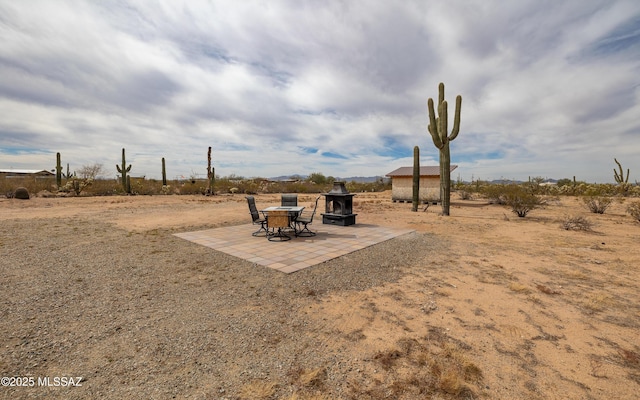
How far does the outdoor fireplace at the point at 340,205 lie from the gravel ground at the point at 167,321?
3332 millimetres

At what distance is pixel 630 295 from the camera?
3.67 meters

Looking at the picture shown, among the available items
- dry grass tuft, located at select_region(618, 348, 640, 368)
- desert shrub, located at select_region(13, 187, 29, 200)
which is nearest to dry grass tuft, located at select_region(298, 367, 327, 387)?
dry grass tuft, located at select_region(618, 348, 640, 368)

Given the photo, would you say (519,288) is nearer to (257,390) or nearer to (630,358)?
(630,358)

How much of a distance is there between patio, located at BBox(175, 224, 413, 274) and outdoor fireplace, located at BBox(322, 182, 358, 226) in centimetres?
29

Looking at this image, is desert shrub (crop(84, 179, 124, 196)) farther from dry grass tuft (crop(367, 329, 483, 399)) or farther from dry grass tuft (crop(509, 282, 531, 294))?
dry grass tuft (crop(509, 282, 531, 294))

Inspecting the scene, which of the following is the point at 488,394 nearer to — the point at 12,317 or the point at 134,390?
the point at 134,390

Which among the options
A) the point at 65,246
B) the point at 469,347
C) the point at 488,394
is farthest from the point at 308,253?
the point at 65,246

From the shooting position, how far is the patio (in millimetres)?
5164

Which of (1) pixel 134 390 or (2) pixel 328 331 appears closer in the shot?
(1) pixel 134 390

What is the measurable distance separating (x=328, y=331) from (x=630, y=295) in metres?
4.31

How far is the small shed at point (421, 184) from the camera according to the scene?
1833 centimetres

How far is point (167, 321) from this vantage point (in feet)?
9.69

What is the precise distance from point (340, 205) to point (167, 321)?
6.57m

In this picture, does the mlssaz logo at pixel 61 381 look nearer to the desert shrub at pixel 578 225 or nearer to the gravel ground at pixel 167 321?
the gravel ground at pixel 167 321
